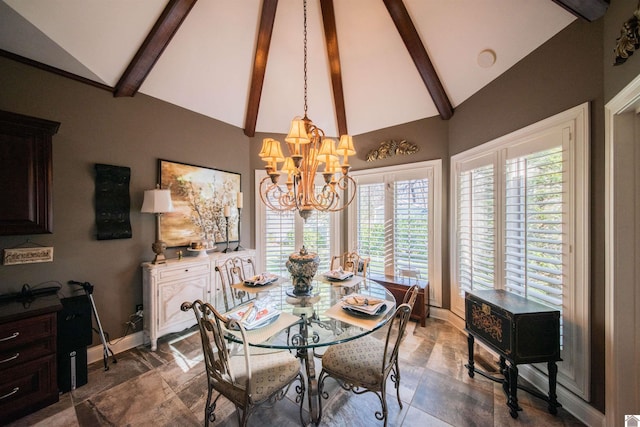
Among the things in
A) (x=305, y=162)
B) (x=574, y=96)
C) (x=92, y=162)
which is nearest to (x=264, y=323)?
(x=305, y=162)

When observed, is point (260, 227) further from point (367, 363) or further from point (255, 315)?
point (367, 363)

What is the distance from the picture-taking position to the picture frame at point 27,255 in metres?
2.06

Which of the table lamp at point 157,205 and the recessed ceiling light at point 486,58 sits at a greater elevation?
the recessed ceiling light at point 486,58

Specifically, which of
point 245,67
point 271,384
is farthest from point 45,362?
point 245,67

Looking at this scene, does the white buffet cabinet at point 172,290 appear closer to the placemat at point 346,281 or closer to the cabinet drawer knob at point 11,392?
the cabinet drawer knob at point 11,392

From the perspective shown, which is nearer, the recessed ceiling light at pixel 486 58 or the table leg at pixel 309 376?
the table leg at pixel 309 376

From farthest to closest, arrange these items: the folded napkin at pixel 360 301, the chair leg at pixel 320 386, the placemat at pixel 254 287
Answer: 1. the placemat at pixel 254 287
2. the folded napkin at pixel 360 301
3. the chair leg at pixel 320 386

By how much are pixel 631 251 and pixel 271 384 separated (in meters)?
2.51

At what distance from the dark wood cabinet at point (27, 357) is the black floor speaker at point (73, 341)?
125 mm


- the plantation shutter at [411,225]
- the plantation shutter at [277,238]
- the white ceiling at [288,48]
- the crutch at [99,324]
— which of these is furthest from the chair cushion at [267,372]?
the white ceiling at [288,48]

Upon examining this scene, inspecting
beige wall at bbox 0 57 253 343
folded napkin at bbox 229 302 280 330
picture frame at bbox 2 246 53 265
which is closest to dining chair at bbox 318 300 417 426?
folded napkin at bbox 229 302 280 330

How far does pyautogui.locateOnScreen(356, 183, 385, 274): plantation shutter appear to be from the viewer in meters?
3.87

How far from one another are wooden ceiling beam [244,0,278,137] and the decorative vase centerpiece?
278 centimetres

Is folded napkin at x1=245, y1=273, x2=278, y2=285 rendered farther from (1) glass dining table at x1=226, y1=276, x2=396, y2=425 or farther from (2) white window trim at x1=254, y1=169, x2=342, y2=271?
(2) white window trim at x1=254, y1=169, x2=342, y2=271
